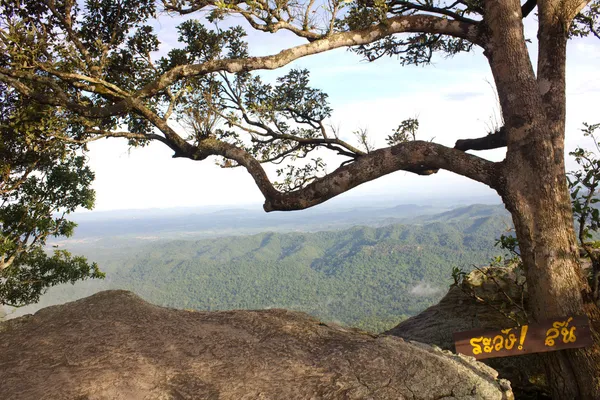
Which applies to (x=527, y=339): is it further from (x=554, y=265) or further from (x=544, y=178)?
(x=544, y=178)

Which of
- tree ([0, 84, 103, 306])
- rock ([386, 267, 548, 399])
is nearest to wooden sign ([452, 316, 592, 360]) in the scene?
rock ([386, 267, 548, 399])

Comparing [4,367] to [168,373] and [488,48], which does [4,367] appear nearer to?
[168,373]

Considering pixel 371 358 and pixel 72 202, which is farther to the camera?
pixel 72 202

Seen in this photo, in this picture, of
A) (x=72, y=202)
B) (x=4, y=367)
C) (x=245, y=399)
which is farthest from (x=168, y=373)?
(x=72, y=202)

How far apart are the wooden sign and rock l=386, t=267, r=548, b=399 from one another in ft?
5.43

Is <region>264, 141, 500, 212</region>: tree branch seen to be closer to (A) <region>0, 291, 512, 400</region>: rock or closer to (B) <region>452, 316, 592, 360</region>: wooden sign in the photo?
(A) <region>0, 291, 512, 400</region>: rock

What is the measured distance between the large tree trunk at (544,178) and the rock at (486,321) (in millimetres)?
1444

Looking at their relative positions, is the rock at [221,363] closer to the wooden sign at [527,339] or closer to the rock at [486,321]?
the wooden sign at [527,339]

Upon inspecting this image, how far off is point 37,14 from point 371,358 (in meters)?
10.3

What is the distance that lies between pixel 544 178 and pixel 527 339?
8.17 feet

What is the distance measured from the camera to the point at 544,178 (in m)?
6.03

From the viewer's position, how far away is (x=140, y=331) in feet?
18.9

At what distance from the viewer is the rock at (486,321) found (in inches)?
305

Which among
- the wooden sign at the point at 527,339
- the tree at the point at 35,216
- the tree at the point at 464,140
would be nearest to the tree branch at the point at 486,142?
the tree at the point at 464,140
